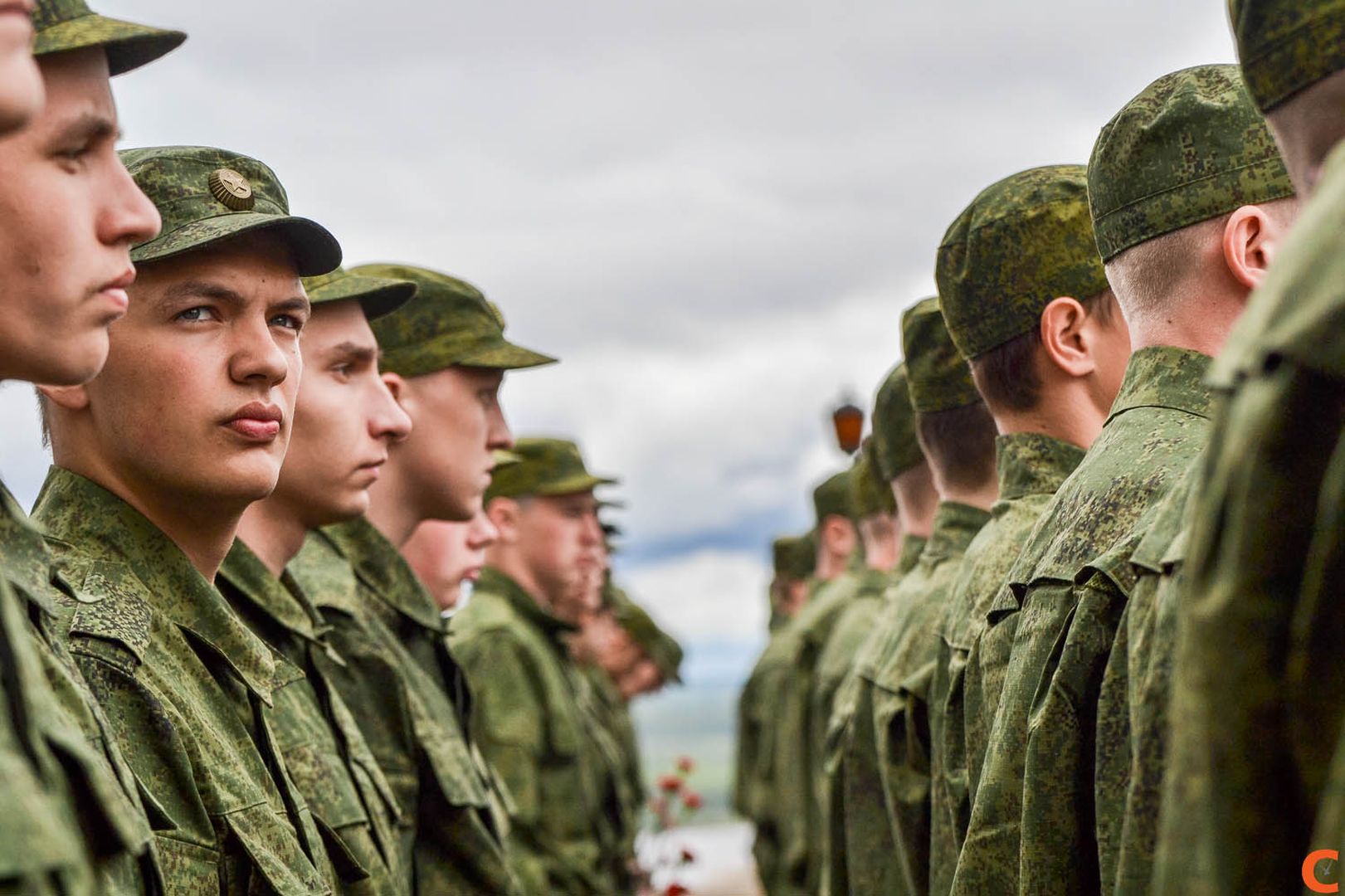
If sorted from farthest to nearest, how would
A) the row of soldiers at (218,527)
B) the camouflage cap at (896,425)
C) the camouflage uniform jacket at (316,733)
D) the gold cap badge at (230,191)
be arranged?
1. the camouflage cap at (896,425)
2. the camouflage uniform jacket at (316,733)
3. the gold cap badge at (230,191)
4. the row of soldiers at (218,527)

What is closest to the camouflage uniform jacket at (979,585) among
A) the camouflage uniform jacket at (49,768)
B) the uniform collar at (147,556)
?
the uniform collar at (147,556)

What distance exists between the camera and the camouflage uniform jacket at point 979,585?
430 centimetres

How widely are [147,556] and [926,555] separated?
8.84 ft

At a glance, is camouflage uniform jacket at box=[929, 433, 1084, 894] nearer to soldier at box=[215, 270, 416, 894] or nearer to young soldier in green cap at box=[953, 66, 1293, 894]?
young soldier in green cap at box=[953, 66, 1293, 894]

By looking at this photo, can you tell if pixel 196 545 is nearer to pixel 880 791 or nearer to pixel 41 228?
pixel 41 228

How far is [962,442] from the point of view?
545cm

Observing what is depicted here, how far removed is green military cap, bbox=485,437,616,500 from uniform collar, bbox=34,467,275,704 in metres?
5.69

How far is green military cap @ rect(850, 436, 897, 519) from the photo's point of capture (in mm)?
8359

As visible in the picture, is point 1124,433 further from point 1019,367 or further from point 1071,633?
point 1019,367

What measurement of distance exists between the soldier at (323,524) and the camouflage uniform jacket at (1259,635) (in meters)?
2.51

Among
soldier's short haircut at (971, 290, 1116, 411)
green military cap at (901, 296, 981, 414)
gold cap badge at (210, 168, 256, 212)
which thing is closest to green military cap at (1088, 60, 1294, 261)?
soldier's short haircut at (971, 290, 1116, 411)

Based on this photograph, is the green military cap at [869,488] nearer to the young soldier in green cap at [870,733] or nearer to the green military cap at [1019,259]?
the young soldier in green cap at [870,733]

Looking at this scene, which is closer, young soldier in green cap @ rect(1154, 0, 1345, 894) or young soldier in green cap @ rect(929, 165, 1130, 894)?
young soldier in green cap @ rect(1154, 0, 1345, 894)

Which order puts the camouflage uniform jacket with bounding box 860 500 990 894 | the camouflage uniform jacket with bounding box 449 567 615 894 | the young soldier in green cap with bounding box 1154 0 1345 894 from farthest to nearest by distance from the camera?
the camouflage uniform jacket with bounding box 449 567 615 894 < the camouflage uniform jacket with bounding box 860 500 990 894 < the young soldier in green cap with bounding box 1154 0 1345 894
